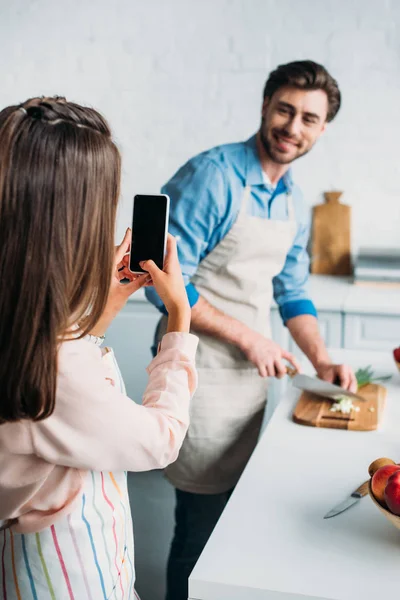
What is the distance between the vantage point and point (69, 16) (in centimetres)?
319

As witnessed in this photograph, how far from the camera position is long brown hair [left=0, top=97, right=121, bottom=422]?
2.62 feet

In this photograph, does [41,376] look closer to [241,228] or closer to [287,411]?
[287,411]

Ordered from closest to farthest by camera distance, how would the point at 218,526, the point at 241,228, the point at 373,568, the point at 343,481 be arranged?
the point at 373,568, the point at 218,526, the point at 343,481, the point at 241,228

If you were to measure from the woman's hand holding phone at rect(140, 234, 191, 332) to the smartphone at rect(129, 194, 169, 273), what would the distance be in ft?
0.08

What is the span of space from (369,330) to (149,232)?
1.77 meters

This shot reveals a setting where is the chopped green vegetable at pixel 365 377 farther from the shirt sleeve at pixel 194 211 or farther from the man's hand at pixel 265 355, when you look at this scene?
the shirt sleeve at pixel 194 211

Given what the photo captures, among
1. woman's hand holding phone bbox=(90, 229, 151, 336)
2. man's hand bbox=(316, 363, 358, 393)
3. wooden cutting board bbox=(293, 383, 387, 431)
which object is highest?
woman's hand holding phone bbox=(90, 229, 151, 336)

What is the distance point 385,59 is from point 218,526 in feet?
8.29

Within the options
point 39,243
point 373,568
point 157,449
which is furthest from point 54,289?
point 373,568

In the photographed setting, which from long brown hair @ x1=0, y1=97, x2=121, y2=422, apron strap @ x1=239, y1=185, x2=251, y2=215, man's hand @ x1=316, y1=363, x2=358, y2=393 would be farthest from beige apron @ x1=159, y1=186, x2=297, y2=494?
long brown hair @ x1=0, y1=97, x2=121, y2=422

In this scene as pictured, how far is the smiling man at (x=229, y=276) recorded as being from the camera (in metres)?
1.77

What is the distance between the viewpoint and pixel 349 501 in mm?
1075

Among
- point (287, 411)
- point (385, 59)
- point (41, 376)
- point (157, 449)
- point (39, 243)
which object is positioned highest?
point (385, 59)

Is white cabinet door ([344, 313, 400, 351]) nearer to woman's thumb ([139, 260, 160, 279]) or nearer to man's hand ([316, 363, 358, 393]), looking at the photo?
man's hand ([316, 363, 358, 393])
